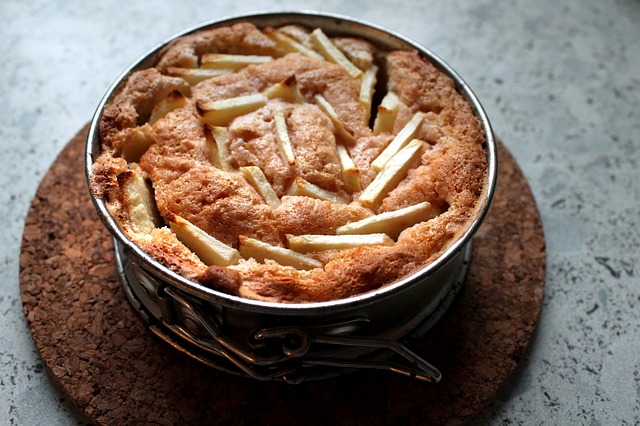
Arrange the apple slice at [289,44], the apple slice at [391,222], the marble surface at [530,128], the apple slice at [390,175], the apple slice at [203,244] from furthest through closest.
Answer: the apple slice at [289,44] → the marble surface at [530,128] → the apple slice at [390,175] → the apple slice at [391,222] → the apple slice at [203,244]

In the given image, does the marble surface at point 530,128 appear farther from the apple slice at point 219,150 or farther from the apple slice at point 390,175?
the apple slice at point 219,150

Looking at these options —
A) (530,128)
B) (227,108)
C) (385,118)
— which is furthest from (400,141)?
(530,128)

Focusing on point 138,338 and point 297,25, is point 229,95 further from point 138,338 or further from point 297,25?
point 138,338

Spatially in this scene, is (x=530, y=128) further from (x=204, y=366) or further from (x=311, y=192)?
(x=204, y=366)

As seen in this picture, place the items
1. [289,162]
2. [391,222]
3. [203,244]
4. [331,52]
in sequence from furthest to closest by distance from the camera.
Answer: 1. [331,52]
2. [289,162]
3. [391,222]
4. [203,244]

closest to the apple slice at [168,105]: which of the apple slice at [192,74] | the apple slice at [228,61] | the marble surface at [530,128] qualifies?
the apple slice at [192,74]
